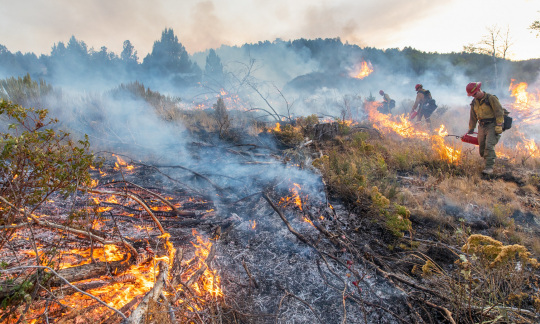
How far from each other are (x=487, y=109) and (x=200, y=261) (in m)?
7.15

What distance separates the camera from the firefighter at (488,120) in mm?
5305

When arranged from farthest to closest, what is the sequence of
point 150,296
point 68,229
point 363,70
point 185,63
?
point 185,63
point 363,70
point 68,229
point 150,296

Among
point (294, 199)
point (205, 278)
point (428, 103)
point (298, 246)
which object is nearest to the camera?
point (205, 278)

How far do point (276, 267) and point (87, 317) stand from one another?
1871 mm

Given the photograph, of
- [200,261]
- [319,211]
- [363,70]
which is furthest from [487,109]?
[363,70]

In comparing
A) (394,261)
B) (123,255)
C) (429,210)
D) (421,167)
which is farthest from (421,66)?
(123,255)

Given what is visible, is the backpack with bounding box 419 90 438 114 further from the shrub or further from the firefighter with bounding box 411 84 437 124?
the shrub

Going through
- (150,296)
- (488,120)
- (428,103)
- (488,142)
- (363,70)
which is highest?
(363,70)

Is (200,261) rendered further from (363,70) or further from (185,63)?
(185,63)

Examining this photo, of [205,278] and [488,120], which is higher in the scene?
[488,120]

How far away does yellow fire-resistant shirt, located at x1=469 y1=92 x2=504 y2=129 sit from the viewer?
208 inches

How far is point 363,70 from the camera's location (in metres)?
24.4

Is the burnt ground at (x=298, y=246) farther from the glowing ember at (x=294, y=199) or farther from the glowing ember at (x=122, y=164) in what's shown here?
the glowing ember at (x=122, y=164)

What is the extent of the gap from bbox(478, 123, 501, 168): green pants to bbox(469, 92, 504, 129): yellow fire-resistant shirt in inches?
9.4
